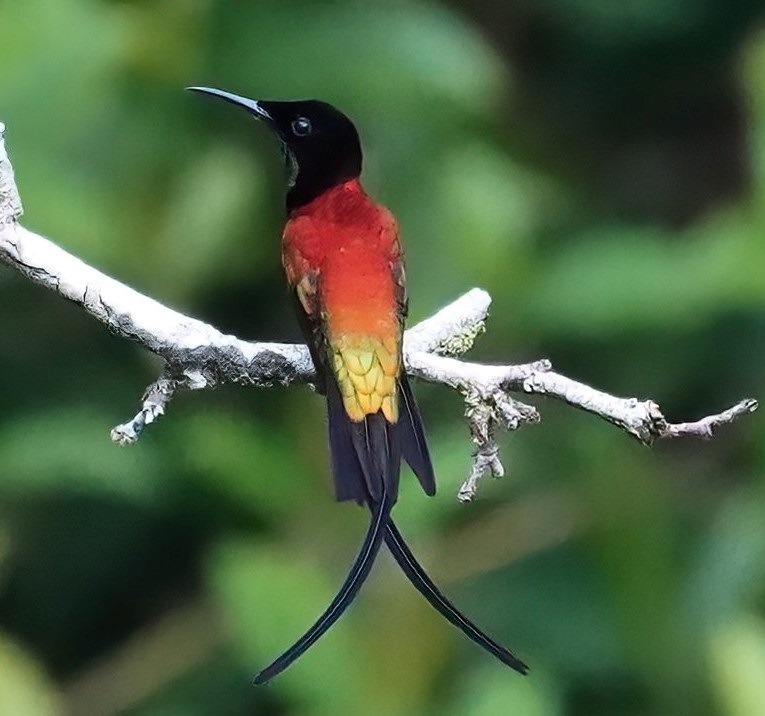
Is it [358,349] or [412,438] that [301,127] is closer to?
[358,349]

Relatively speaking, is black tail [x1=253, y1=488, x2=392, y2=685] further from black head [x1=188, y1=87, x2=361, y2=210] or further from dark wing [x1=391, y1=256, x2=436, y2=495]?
black head [x1=188, y1=87, x2=361, y2=210]

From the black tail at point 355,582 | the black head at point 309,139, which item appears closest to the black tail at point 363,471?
the black tail at point 355,582

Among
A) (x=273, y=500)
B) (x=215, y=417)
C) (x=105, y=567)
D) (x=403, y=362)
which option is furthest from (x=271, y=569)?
(x=105, y=567)

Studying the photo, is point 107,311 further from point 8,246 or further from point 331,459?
point 331,459

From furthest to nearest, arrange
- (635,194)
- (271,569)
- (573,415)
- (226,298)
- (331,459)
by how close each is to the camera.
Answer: (635,194) < (226,298) < (573,415) < (271,569) < (331,459)

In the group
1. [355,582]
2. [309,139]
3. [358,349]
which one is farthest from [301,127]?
[355,582]

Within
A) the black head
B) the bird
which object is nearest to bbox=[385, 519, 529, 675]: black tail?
the bird
